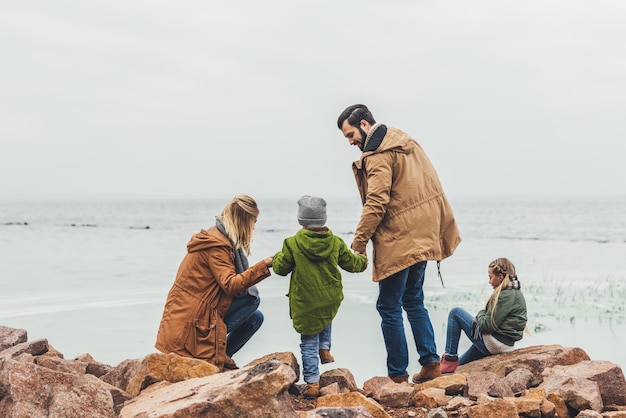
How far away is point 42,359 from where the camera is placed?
5.01 metres

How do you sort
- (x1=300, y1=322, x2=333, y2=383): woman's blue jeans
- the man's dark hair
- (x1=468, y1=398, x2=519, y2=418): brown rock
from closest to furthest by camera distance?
(x1=468, y1=398, x2=519, y2=418): brown rock, (x1=300, y1=322, x2=333, y2=383): woman's blue jeans, the man's dark hair

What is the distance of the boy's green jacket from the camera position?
4773 millimetres

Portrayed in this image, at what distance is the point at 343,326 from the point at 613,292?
5739 millimetres

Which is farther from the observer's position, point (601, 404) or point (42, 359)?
point (42, 359)

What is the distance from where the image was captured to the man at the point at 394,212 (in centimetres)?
514

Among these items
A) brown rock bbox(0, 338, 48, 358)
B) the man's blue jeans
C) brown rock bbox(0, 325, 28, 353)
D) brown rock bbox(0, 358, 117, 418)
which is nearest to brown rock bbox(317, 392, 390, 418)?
the man's blue jeans

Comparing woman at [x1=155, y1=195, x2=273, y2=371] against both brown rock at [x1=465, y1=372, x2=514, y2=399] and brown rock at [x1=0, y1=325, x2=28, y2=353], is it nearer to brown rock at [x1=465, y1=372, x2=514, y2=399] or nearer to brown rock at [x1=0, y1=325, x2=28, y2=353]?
brown rock at [x1=0, y1=325, x2=28, y2=353]

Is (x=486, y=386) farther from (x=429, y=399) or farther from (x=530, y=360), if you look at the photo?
(x=530, y=360)

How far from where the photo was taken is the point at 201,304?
16.9ft

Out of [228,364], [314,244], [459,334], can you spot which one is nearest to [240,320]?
[228,364]

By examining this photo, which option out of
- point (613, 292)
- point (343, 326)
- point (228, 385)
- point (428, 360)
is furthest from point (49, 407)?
point (613, 292)

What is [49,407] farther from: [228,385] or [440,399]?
[440,399]

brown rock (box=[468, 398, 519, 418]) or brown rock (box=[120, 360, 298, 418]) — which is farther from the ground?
brown rock (box=[120, 360, 298, 418])

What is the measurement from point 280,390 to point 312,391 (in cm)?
149
